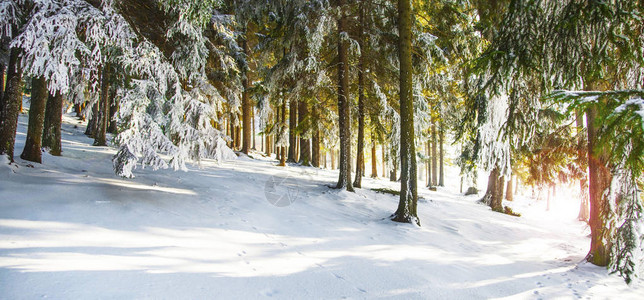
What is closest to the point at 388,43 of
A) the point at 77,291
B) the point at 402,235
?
the point at 402,235

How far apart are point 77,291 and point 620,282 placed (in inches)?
339

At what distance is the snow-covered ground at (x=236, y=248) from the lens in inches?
149

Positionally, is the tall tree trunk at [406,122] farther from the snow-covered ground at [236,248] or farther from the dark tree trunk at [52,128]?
the dark tree trunk at [52,128]

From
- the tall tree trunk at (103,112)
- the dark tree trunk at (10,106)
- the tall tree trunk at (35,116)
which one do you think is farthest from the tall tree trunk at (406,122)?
the tall tree trunk at (103,112)

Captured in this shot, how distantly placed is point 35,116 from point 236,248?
6515 mm

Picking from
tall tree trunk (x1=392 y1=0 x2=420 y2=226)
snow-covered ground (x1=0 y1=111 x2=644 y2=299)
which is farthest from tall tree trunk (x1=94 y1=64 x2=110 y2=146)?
tall tree trunk (x1=392 y1=0 x2=420 y2=226)

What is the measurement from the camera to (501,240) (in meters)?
8.02

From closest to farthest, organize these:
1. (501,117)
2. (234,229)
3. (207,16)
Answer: (234,229)
(501,117)
(207,16)

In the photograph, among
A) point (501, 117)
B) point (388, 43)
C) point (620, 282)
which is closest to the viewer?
point (620, 282)

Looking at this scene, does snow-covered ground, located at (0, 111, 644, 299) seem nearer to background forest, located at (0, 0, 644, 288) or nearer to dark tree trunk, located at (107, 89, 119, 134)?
background forest, located at (0, 0, 644, 288)

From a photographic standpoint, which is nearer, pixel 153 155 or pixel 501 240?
pixel 153 155

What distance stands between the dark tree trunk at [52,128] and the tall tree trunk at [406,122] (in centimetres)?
1037

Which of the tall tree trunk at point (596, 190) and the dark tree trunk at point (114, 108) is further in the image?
the dark tree trunk at point (114, 108)

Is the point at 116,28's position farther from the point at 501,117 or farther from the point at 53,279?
the point at 501,117
